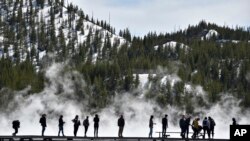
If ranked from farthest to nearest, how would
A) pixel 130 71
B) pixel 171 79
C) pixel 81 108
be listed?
pixel 171 79 → pixel 130 71 → pixel 81 108

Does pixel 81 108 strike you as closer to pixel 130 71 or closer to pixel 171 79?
pixel 130 71

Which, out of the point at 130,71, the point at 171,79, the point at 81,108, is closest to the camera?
the point at 81,108

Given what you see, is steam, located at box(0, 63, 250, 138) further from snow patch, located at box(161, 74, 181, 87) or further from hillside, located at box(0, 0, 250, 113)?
snow patch, located at box(161, 74, 181, 87)

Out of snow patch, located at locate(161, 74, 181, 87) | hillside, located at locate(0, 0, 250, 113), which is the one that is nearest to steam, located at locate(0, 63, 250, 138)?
hillside, located at locate(0, 0, 250, 113)

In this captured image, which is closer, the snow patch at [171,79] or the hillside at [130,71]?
the hillside at [130,71]

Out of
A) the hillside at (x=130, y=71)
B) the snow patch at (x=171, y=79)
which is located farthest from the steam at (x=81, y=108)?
the snow patch at (x=171, y=79)

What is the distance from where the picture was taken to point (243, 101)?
150250 mm

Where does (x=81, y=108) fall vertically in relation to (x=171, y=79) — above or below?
below

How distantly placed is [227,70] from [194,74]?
1048cm

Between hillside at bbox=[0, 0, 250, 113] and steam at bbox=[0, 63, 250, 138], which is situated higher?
hillside at bbox=[0, 0, 250, 113]

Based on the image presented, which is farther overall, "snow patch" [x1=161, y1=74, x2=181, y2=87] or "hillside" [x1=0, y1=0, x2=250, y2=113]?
"snow patch" [x1=161, y1=74, x2=181, y2=87]

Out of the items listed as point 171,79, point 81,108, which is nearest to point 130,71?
point 171,79

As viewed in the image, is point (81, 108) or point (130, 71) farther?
point (130, 71)

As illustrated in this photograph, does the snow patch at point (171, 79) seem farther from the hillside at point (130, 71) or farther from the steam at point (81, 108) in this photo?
the steam at point (81, 108)
